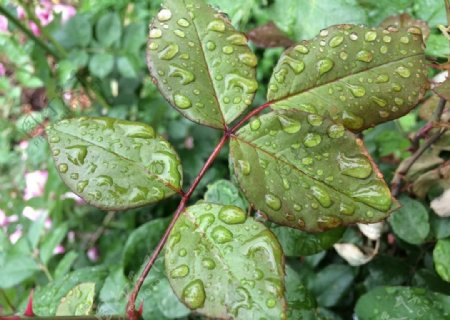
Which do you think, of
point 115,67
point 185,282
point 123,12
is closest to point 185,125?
point 115,67

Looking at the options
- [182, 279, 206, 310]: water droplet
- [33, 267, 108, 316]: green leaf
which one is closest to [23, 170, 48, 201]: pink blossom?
[33, 267, 108, 316]: green leaf

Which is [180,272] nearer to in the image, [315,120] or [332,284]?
[315,120]

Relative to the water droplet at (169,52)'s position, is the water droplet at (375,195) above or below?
below

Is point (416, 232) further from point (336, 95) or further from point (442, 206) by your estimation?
point (336, 95)

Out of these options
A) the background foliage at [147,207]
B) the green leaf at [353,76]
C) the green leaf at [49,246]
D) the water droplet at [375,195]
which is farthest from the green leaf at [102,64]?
the water droplet at [375,195]

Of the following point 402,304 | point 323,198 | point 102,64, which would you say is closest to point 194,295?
point 323,198

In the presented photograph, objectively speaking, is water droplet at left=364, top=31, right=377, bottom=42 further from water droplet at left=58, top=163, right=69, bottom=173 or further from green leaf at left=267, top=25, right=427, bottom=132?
water droplet at left=58, top=163, right=69, bottom=173

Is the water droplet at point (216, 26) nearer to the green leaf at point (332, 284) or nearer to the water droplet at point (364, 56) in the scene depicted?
the water droplet at point (364, 56)
